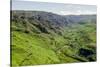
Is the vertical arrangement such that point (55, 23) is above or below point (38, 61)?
above

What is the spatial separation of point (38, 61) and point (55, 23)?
0.52 m

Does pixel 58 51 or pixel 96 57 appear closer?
pixel 58 51

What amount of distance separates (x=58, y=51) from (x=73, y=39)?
0.27 m

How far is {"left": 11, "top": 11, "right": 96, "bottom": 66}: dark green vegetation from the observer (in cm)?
216

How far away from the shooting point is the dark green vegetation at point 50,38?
216 cm

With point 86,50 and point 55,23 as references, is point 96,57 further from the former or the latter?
point 55,23

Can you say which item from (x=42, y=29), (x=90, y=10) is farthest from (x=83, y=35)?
(x=42, y=29)

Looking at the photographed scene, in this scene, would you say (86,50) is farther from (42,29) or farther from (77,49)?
(42,29)

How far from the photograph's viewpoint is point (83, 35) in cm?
246

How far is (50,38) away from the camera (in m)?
2.30
